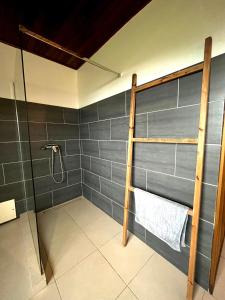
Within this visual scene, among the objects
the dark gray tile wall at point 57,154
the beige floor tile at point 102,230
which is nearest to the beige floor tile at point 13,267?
the dark gray tile wall at point 57,154

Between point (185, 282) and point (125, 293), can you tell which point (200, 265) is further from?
point (125, 293)

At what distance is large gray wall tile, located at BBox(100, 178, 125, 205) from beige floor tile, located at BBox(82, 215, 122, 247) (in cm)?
32

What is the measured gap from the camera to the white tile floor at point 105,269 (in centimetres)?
102

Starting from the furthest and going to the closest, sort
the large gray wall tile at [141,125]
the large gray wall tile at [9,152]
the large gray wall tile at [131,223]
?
the large gray wall tile at [9,152] → the large gray wall tile at [131,223] → the large gray wall tile at [141,125]

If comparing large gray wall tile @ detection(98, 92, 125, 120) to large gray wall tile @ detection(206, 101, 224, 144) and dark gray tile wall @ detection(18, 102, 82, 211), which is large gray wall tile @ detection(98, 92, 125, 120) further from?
large gray wall tile @ detection(206, 101, 224, 144)

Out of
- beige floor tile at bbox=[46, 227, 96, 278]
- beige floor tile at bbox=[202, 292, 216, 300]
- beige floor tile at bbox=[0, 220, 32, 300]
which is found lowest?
beige floor tile at bbox=[202, 292, 216, 300]

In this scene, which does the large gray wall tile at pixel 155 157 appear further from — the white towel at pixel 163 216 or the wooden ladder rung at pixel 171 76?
the wooden ladder rung at pixel 171 76

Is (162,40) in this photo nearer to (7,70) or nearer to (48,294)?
(7,70)

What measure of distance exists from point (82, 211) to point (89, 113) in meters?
1.51

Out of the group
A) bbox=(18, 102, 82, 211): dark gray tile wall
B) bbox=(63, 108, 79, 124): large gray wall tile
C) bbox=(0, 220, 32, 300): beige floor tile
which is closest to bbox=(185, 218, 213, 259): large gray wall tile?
bbox=(0, 220, 32, 300): beige floor tile

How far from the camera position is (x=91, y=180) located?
2.20 metres

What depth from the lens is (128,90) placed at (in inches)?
56.6

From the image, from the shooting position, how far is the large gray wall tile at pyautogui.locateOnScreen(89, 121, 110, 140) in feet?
5.76

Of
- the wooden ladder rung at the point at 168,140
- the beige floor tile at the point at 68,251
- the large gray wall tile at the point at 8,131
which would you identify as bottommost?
the beige floor tile at the point at 68,251
